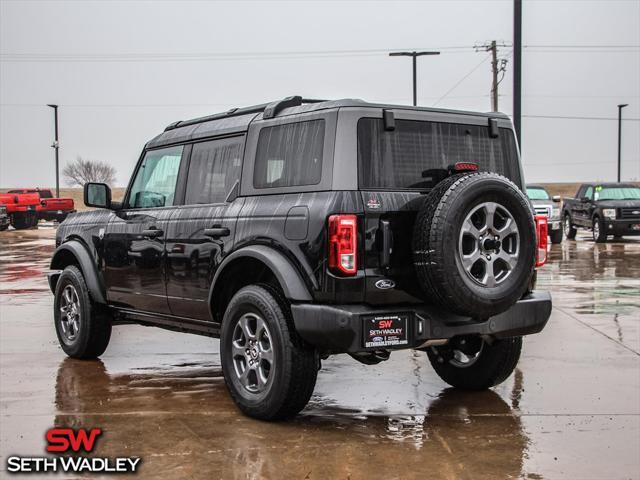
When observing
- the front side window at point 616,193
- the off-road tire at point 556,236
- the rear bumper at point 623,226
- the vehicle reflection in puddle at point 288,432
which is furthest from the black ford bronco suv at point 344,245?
the front side window at point 616,193

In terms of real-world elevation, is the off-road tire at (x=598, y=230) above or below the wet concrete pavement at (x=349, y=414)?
above

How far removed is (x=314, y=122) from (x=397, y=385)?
2.29 meters

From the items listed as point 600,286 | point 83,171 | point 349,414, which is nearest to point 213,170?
point 349,414

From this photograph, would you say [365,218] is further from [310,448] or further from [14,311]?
[14,311]

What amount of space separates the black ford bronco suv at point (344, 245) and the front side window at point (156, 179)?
129 mm

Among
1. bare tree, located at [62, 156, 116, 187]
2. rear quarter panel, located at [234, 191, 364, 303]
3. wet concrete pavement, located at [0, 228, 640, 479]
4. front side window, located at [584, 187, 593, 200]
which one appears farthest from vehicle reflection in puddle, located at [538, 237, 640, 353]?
bare tree, located at [62, 156, 116, 187]

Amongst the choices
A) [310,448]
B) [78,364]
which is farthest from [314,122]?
[78,364]

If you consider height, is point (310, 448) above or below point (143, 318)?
below

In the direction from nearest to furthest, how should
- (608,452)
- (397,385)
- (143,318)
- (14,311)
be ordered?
(608,452), (397,385), (143,318), (14,311)

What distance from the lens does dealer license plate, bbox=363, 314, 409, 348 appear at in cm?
510

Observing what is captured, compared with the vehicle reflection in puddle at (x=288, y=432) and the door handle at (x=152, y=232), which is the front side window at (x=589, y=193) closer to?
the vehicle reflection in puddle at (x=288, y=432)

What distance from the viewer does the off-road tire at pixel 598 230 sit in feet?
82.2

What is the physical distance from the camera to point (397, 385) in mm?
6734

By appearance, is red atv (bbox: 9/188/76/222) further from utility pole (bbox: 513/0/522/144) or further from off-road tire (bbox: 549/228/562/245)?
utility pole (bbox: 513/0/522/144)
